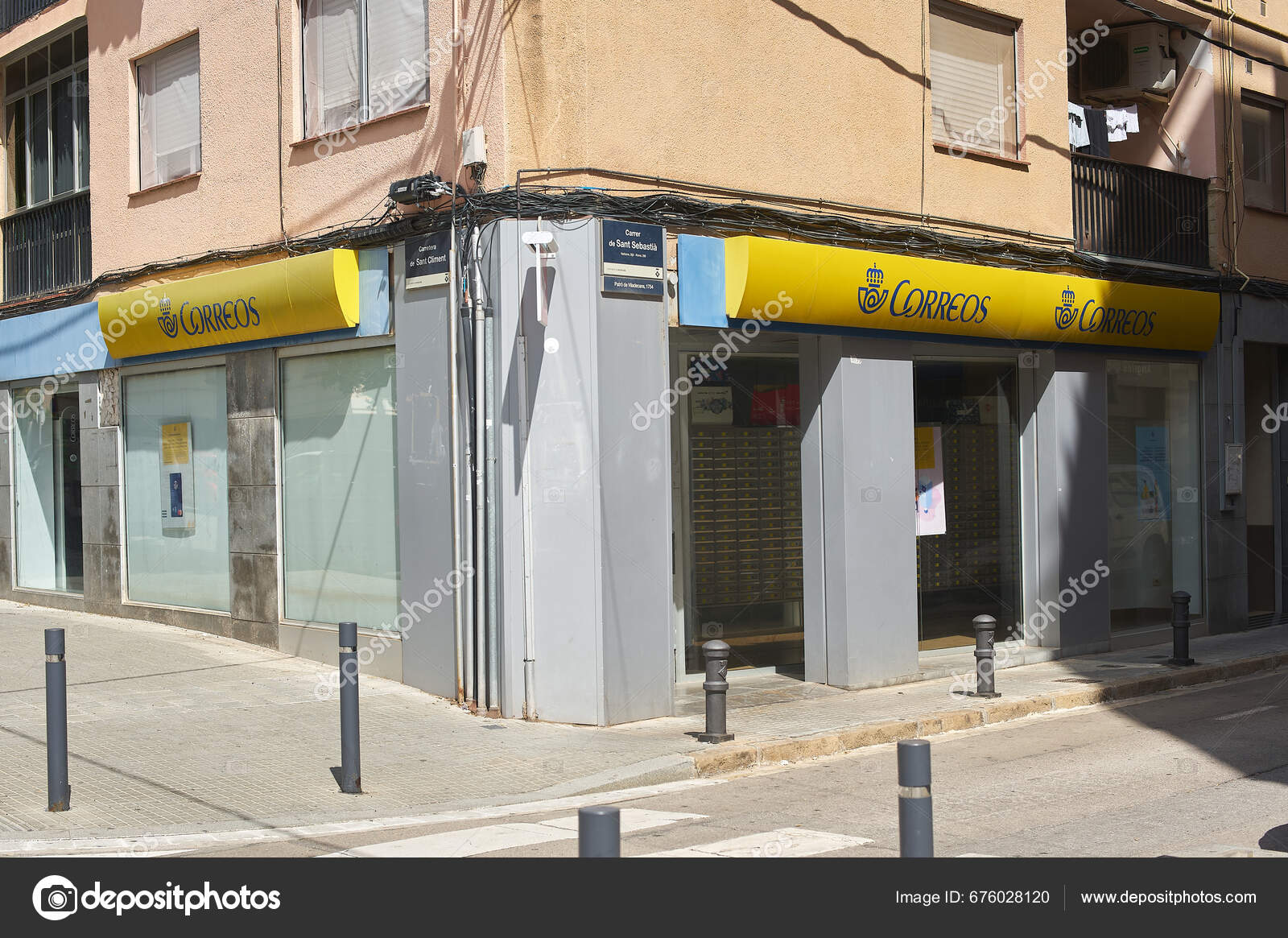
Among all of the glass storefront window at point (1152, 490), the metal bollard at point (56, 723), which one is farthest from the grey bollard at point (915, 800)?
the glass storefront window at point (1152, 490)

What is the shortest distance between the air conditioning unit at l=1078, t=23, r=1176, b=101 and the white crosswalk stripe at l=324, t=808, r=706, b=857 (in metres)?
12.9

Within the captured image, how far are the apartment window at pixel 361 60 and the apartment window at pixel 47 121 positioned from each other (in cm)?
534

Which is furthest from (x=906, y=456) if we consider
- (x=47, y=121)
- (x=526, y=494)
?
(x=47, y=121)

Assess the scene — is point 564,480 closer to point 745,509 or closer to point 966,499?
point 745,509

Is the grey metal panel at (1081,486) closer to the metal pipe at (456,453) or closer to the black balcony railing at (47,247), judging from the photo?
the metal pipe at (456,453)

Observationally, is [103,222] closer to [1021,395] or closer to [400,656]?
[400,656]

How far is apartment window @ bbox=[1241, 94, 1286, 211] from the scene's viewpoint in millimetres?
17656

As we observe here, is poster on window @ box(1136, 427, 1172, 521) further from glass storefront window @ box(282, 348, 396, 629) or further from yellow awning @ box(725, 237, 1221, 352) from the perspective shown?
glass storefront window @ box(282, 348, 396, 629)

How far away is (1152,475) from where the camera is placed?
16.3 m

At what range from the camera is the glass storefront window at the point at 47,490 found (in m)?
16.5

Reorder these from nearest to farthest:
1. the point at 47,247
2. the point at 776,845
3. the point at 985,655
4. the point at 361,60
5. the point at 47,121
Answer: the point at 776,845 < the point at 985,655 < the point at 361,60 < the point at 47,247 < the point at 47,121

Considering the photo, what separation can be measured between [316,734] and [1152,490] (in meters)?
11.0
